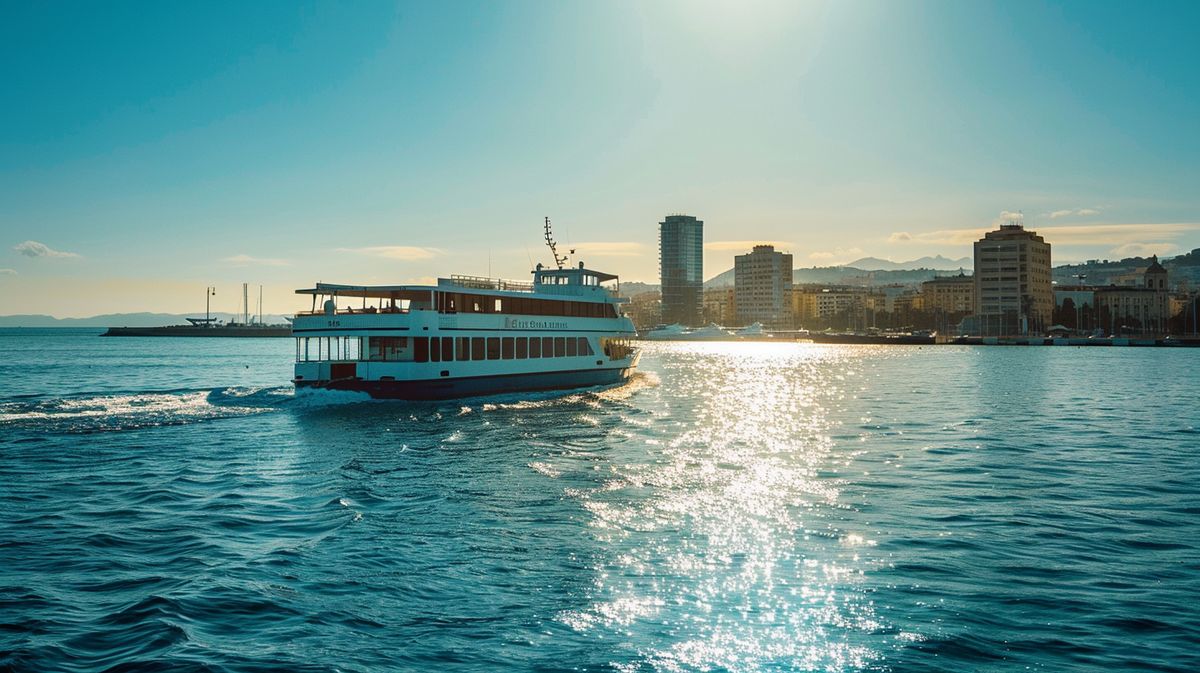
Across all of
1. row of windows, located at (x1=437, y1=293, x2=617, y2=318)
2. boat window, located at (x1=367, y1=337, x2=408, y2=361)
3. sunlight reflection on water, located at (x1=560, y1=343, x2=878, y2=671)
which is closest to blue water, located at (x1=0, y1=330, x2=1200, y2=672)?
sunlight reflection on water, located at (x1=560, y1=343, x2=878, y2=671)

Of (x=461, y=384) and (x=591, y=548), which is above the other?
(x=461, y=384)

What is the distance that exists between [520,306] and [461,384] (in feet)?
22.7

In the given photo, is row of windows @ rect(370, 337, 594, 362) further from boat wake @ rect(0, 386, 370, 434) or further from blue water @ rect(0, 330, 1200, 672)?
blue water @ rect(0, 330, 1200, 672)

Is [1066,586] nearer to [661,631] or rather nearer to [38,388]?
[661,631]

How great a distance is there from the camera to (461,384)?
45094 mm

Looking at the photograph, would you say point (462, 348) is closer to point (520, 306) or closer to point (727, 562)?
point (520, 306)

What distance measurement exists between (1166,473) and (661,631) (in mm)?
20052

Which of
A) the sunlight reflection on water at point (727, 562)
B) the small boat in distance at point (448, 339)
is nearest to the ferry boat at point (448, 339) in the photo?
the small boat in distance at point (448, 339)

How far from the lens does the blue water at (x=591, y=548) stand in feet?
37.1

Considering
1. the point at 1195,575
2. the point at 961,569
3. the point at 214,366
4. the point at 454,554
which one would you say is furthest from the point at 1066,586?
the point at 214,366

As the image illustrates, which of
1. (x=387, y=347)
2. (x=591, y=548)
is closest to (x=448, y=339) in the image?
(x=387, y=347)

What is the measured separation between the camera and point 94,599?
13.1 meters

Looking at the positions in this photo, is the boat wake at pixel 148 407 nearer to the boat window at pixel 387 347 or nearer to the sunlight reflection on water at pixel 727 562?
the boat window at pixel 387 347

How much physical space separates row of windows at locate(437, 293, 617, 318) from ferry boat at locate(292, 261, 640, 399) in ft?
0.20
